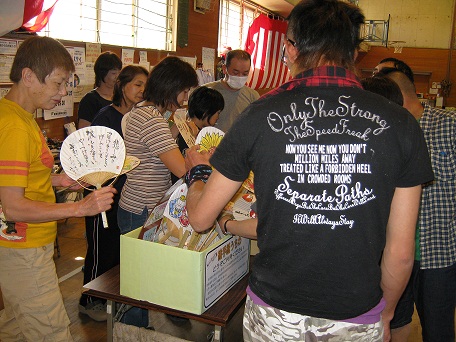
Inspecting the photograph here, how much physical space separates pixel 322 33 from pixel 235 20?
7.55 m

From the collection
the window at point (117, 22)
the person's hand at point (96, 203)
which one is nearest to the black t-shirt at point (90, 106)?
the window at point (117, 22)

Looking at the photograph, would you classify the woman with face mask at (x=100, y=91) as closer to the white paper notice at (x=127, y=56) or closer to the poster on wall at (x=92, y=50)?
the poster on wall at (x=92, y=50)

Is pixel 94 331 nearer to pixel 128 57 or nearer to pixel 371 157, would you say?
pixel 371 157

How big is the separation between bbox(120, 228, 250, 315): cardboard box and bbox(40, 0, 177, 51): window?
312 cm

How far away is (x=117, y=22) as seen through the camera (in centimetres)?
503

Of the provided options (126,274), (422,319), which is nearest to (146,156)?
(126,274)

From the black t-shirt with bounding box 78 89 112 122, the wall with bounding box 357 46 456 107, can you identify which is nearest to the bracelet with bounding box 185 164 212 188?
the black t-shirt with bounding box 78 89 112 122

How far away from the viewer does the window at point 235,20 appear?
7.62 meters

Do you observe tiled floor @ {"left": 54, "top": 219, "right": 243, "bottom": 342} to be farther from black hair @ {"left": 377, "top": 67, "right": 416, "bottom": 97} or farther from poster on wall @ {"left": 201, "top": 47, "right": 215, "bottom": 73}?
poster on wall @ {"left": 201, "top": 47, "right": 215, "bottom": 73}

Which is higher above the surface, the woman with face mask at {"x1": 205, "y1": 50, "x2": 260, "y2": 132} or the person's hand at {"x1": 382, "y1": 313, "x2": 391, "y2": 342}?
the woman with face mask at {"x1": 205, "y1": 50, "x2": 260, "y2": 132}

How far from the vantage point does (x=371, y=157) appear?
3.50ft

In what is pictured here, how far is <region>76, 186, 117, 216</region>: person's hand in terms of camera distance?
1.67 m

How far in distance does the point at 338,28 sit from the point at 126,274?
1.16m

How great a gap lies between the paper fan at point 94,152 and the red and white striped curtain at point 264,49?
6214 millimetres
